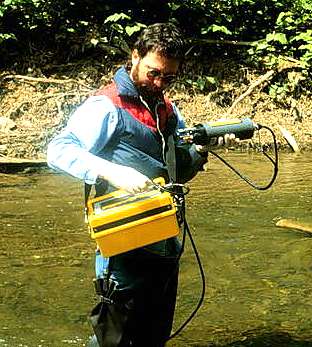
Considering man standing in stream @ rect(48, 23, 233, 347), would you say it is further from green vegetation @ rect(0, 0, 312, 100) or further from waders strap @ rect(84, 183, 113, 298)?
green vegetation @ rect(0, 0, 312, 100)

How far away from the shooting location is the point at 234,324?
4.67 m

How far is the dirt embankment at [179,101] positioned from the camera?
11.8m

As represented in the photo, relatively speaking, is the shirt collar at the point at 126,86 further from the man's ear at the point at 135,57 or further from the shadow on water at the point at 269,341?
the shadow on water at the point at 269,341

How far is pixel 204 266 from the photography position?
19.4 feet

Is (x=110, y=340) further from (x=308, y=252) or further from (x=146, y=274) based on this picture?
(x=308, y=252)

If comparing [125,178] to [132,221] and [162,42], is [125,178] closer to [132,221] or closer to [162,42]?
[132,221]

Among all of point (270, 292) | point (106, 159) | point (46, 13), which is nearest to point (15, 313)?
point (270, 292)

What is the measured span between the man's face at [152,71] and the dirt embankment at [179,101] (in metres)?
8.21

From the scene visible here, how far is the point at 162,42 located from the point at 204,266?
3.37 m

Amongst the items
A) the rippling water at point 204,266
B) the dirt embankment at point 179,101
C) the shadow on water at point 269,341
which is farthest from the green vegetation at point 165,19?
the shadow on water at point 269,341

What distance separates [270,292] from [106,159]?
108 inches

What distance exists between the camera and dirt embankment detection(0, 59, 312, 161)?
1176cm

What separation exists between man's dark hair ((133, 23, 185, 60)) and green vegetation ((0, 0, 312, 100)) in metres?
10.2

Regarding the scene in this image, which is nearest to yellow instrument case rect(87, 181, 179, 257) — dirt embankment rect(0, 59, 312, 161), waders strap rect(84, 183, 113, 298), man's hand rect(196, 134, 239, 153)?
waders strap rect(84, 183, 113, 298)
